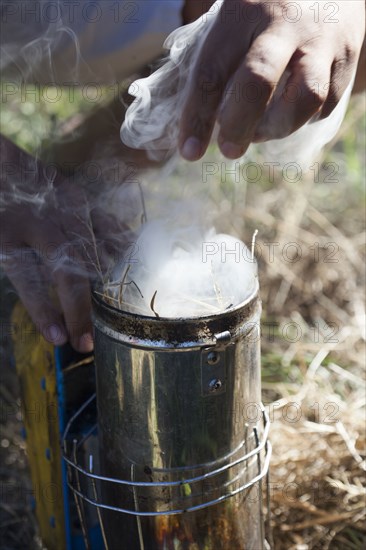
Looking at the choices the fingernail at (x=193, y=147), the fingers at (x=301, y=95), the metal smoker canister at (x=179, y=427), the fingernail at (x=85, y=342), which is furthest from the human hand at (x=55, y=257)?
the fingers at (x=301, y=95)

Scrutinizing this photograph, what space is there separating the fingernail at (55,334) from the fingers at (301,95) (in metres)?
0.53

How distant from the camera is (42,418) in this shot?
1.45 meters

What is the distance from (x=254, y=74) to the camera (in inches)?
46.9

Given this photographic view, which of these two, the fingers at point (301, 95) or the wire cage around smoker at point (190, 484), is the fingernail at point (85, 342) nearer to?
the wire cage around smoker at point (190, 484)

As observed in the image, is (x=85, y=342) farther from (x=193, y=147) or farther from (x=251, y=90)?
(x=251, y=90)

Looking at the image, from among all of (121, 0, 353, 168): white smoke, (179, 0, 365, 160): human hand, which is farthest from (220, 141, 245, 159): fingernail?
(121, 0, 353, 168): white smoke

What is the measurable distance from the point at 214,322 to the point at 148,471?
0.97 ft

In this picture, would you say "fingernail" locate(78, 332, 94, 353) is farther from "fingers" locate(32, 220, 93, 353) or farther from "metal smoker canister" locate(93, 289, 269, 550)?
"metal smoker canister" locate(93, 289, 269, 550)

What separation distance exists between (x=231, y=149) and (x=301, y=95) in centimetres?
15

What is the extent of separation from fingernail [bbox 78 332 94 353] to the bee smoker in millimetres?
117

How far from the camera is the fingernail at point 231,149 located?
1248 mm

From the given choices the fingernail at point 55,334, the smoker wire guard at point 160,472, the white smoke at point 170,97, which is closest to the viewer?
the smoker wire guard at point 160,472

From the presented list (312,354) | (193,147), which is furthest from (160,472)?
(312,354)

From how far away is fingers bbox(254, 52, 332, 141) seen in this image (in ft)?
4.08
